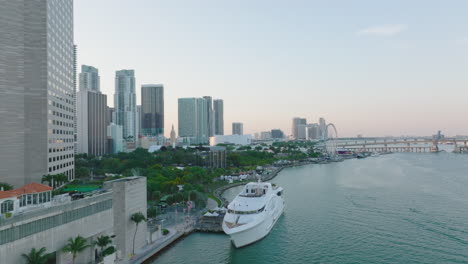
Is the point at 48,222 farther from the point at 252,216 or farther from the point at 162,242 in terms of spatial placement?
the point at 252,216

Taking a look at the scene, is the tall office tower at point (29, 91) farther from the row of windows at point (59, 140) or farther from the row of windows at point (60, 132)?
the row of windows at point (59, 140)

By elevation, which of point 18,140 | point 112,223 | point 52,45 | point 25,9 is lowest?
point 112,223

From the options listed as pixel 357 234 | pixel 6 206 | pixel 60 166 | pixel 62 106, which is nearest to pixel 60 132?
pixel 62 106

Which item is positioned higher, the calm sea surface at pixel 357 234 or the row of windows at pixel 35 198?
the row of windows at pixel 35 198

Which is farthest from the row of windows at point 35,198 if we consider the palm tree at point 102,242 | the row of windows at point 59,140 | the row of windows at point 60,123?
the row of windows at point 60,123

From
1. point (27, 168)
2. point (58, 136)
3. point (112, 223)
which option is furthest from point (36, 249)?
point (58, 136)

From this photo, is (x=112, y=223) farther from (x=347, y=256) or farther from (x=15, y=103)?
(x=15, y=103)
